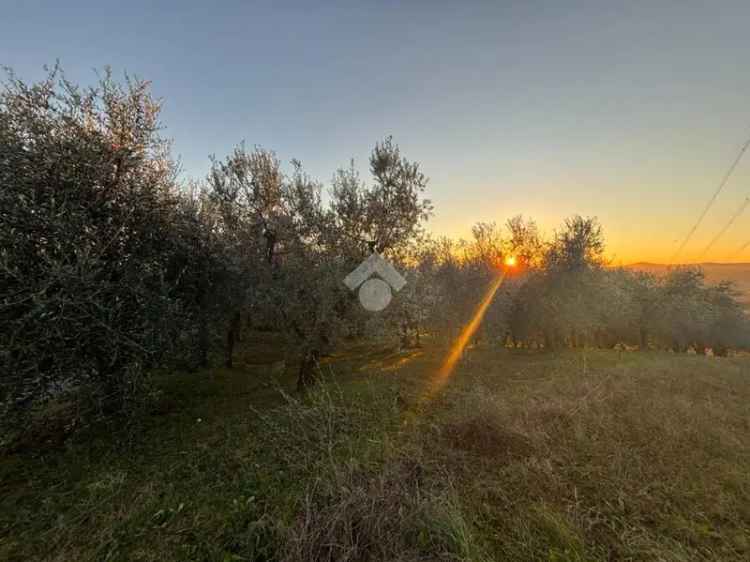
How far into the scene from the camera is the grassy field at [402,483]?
4.22 metres

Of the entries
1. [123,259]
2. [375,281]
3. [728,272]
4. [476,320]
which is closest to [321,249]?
[375,281]

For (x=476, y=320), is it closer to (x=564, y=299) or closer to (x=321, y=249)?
(x=564, y=299)

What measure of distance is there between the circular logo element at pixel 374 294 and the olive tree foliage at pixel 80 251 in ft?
18.1

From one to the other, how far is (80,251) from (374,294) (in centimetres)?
789

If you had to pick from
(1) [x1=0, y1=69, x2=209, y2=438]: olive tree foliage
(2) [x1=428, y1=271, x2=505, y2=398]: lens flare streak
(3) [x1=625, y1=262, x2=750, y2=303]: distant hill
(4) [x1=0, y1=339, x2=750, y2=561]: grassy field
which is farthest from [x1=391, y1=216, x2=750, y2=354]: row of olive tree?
(3) [x1=625, y1=262, x2=750, y2=303]: distant hill

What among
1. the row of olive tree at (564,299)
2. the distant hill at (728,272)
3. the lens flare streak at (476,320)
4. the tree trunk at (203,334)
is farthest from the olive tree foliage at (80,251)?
the distant hill at (728,272)

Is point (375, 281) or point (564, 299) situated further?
point (564, 299)

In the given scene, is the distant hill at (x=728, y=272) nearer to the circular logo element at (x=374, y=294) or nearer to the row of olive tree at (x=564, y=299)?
the row of olive tree at (x=564, y=299)

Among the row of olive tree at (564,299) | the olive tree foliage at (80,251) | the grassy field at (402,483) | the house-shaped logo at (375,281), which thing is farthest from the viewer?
the row of olive tree at (564,299)

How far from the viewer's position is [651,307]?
28.9 meters

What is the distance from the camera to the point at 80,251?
20.1 feet

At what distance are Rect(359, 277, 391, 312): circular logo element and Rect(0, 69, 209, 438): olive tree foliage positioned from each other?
18.1 feet

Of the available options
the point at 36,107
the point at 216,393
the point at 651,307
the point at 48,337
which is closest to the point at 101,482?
the point at 48,337

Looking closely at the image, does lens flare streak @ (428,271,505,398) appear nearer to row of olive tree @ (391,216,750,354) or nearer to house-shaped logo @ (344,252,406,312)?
row of olive tree @ (391,216,750,354)
